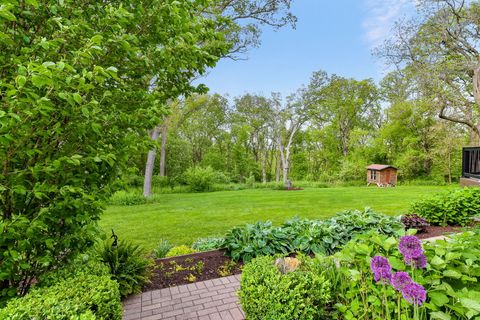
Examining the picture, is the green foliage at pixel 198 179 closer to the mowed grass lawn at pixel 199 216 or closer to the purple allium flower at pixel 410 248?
the mowed grass lawn at pixel 199 216

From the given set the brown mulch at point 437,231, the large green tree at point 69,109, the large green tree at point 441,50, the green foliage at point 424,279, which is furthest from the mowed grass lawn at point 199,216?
the large green tree at point 441,50

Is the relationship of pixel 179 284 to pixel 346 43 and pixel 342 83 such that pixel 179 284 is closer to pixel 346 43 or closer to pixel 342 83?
pixel 346 43

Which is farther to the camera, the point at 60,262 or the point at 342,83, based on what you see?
the point at 342,83

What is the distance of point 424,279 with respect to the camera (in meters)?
1.64

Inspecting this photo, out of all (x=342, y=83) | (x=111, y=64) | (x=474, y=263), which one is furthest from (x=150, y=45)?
(x=342, y=83)

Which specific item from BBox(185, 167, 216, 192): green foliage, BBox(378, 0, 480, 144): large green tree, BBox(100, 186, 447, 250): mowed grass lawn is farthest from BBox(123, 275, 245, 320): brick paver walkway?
BBox(185, 167, 216, 192): green foliage

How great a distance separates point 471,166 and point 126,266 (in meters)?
10.2

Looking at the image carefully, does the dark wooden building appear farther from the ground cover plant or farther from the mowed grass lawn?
the ground cover plant

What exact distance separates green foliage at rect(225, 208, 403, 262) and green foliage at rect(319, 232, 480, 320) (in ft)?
4.71

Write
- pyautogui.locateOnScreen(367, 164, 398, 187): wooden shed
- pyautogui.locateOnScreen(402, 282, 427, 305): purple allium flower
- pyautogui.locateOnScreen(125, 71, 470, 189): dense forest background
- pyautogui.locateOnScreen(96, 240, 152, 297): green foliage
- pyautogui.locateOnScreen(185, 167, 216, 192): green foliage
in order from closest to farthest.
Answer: pyautogui.locateOnScreen(402, 282, 427, 305): purple allium flower
pyautogui.locateOnScreen(96, 240, 152, 297): green foliage
pyautogui.locateOnScreen(185, 167, 216, 192): green foliage
pyautogui.locateOnScreen(125, 71, 470, 189): dense forest background
pyautogui.locateOnScreen(367, 164, 398, 187): wooden shed

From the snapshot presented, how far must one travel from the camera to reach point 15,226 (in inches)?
62.2

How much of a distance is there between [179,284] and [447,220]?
5.48 meters

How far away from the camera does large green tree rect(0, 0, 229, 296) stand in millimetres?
1511

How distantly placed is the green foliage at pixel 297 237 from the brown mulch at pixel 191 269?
A: 0.59 ft
